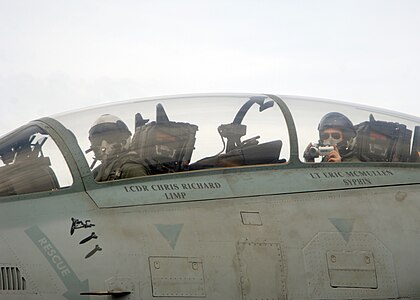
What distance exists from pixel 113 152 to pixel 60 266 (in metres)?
1.47

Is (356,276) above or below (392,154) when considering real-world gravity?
below

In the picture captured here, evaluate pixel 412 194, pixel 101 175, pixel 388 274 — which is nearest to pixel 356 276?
pixel 388 274

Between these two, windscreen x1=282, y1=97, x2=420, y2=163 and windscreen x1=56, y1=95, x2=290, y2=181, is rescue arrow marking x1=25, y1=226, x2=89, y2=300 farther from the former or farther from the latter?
windscreen x1=282, y1=97, x2=420, y2=163

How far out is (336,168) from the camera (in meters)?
8.43

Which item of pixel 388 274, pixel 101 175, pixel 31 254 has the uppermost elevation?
pixel 101 175

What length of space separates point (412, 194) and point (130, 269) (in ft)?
11.0

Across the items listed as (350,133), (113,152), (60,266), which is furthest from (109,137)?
(350,133)

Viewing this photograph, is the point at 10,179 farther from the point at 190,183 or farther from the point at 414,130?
the point at 414,130

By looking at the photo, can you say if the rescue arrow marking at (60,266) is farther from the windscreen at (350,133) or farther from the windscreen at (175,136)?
the windscreen at (350,133)

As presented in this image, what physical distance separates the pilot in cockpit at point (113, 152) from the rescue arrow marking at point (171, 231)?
748 millimetres

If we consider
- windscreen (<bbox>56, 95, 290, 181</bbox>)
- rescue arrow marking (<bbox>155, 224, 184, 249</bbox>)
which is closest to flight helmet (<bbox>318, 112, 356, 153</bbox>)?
windscreen (<bbox>56, 95, 290, 181</bbox>)

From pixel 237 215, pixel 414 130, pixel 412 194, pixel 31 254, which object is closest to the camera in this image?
pixel 31 254

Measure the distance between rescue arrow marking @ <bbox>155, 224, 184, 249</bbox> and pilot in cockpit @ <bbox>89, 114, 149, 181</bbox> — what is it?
0.75 meters

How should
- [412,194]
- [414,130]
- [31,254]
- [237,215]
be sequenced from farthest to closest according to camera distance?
[414,130]
[412,194]
[237,215]
[31,254]
